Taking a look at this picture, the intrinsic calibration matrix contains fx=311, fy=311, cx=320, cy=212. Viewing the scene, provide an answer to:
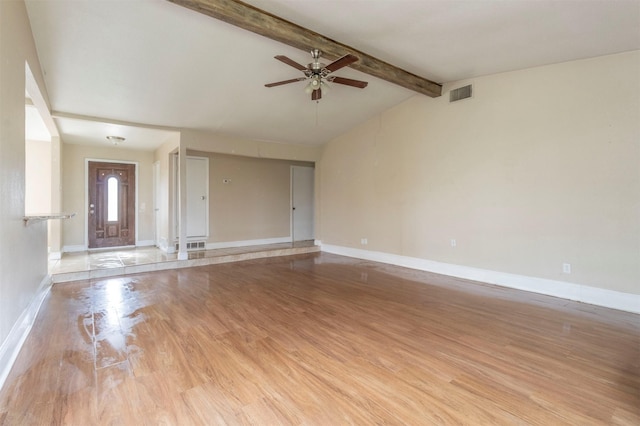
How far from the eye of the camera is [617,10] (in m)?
2.91

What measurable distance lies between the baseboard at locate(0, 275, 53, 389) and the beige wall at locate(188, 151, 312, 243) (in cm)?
383

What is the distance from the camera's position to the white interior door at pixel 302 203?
8.42 metres

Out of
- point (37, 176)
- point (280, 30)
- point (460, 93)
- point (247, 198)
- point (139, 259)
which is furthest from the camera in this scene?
point (247, 198)

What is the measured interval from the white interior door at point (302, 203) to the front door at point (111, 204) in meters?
3.88

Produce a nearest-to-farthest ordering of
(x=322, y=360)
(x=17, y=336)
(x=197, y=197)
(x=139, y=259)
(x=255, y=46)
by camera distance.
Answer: (x=322, y=360) < (x=17, y=336) < (x=255, y=46) < (x=139, y=259) < (x=197, y=197)

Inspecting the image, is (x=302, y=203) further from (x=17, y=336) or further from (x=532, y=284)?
(x=17, y=336)

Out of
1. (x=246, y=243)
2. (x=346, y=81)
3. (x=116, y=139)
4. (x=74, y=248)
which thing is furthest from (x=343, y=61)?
(x=74, y=248)

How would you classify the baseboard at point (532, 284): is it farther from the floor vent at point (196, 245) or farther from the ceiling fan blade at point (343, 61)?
the floor vent at point (196, 245)

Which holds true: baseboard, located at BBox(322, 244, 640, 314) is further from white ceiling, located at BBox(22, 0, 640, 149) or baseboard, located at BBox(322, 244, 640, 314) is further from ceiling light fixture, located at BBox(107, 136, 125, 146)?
ceiling light fixture, located at BBox(107, 136, 125, 146)

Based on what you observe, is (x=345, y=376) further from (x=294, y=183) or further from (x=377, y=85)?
(x=294, y=183)

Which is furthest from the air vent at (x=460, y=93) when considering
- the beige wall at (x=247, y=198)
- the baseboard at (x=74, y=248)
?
the baseboard at (x=74, y=248)

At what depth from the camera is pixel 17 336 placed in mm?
2529

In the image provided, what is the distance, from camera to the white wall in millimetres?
2148

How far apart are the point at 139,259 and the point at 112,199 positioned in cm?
233
